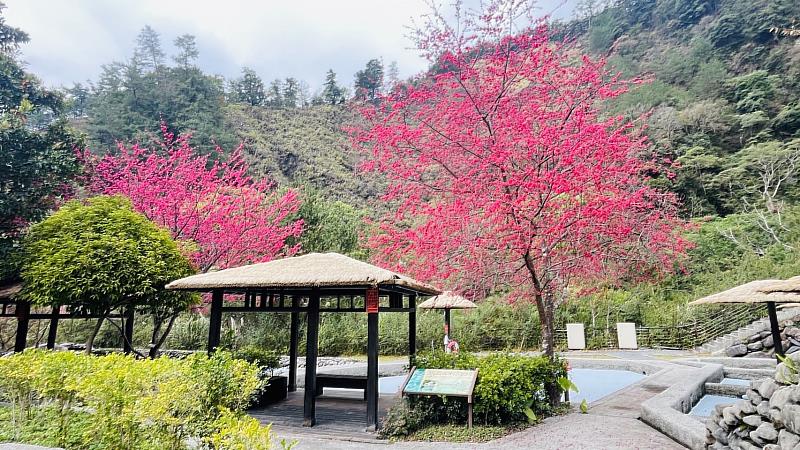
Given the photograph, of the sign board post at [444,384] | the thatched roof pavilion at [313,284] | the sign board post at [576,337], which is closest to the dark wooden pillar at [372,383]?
the thatched roof pavilion at [313,284]

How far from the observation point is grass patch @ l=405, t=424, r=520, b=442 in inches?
194

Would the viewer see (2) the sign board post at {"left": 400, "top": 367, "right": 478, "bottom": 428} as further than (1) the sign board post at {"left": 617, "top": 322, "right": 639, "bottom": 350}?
No

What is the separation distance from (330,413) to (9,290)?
5294 millimetres

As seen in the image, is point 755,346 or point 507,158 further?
point 755,346

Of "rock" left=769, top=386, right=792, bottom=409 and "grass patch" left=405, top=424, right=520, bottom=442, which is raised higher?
"rock" left=769, top=386, right=792, bottom=409

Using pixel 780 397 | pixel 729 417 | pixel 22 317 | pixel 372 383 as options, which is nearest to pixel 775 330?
pixel 729 417

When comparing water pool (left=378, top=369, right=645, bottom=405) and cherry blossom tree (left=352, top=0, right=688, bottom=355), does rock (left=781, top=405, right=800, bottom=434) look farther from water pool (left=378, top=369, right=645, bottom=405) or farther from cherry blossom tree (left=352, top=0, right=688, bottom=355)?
water pool (left=378, top=369, right=645, bottom=405)

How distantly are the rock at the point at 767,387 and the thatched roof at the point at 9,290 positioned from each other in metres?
9.08

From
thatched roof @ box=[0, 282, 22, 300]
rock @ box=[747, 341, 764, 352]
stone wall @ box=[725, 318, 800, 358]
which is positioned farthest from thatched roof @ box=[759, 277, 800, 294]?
thatched roof @ box=[0, 282, 22, 300]

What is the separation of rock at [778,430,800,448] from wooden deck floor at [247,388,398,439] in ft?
12.7

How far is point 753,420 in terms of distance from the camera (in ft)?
10.9

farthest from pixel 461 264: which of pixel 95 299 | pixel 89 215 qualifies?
pixel 89 215

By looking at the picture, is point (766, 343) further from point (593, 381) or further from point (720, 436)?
point (720, 436)

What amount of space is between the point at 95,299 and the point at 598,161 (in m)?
7.60
